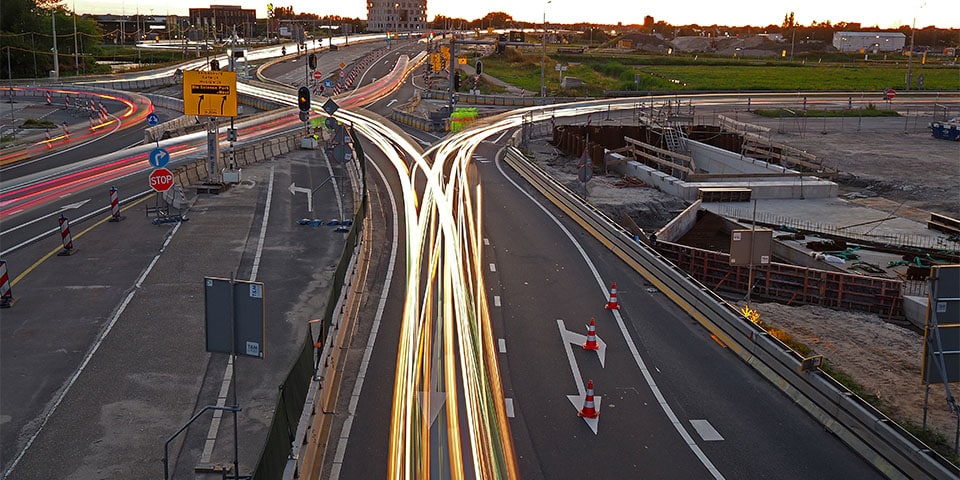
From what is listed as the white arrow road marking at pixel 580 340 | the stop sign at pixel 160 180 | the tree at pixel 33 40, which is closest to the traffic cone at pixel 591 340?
the white arrow road marking at pixel 580 340

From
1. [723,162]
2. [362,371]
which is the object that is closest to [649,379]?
[362,371]

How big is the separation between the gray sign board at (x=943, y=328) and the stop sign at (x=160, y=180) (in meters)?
22.2

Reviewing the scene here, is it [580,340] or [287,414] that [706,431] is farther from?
[287,414]

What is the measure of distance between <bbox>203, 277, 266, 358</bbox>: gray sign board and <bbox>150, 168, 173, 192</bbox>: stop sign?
17.9m

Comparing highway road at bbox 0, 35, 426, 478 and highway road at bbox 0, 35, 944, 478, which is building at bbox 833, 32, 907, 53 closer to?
highway road at bbox 0, 35, 426, 478

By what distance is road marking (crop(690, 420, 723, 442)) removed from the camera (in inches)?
561

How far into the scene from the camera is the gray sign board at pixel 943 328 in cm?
1320

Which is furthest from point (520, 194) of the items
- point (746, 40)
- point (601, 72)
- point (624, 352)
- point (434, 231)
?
point (746, 40)

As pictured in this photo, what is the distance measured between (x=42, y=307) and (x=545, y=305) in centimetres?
1172

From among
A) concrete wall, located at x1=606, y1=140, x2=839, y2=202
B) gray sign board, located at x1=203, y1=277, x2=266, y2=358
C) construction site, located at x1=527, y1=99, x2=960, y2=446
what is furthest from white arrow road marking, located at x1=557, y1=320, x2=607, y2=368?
concrete wall, located at x1=606, y1=140, x2=839, y2=202

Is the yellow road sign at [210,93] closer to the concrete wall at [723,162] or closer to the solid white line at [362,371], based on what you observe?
the solid white line at [362,371]

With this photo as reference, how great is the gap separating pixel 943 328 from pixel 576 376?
20.4 feet

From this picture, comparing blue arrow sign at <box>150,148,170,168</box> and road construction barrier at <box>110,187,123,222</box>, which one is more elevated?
blue arrow sign at <box>150,148,170,168</box>

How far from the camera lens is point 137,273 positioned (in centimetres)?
2397
